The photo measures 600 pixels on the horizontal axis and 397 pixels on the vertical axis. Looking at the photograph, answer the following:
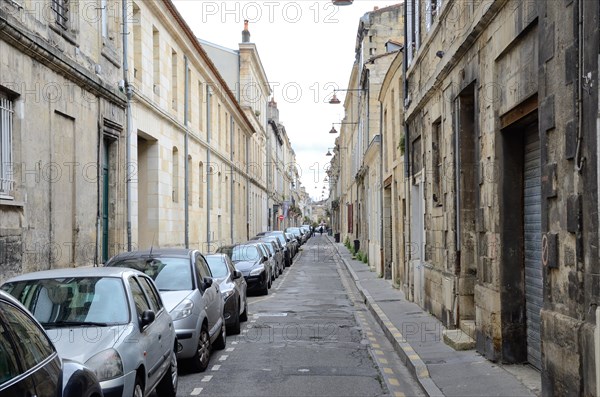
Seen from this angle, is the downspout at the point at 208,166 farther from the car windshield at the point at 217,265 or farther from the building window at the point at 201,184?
the car windshield at the point at 217,265

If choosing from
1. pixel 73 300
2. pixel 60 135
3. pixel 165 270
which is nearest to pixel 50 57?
pixel 60 135

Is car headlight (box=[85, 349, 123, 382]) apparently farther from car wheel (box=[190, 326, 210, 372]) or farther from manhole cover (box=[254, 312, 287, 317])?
manhole cover (box=[254, 312, 287, 317])

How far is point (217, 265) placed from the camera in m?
14.3

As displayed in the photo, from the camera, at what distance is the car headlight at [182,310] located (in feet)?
29.8

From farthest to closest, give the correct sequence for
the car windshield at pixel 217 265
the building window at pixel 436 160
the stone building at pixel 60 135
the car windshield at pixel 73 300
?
the car windshield at pixel 217 265 → the building window at pixel 436 160 → the stone building at pixel 60 135 → the car windshield at pixel 73 300

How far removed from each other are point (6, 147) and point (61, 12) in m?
3.93

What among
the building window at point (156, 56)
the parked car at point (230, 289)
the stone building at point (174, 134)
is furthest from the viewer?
the building window at point (156, 56)

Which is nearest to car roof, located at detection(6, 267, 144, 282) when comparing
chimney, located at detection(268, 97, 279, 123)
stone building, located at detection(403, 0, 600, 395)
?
stone building, located at detection(403, 0, 600, 395)

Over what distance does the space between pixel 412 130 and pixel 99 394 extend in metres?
12.8

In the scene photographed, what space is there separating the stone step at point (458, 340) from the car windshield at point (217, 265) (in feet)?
16.0

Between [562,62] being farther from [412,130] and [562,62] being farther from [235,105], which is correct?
[235,105]

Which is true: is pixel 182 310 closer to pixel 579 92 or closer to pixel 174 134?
pixel 579 92

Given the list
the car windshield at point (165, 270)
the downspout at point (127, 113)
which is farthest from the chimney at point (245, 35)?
the car windshield at point (165, 270)

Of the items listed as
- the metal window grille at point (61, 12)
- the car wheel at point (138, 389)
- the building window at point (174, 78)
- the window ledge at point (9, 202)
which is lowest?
the car wheel at point (138, 389)
